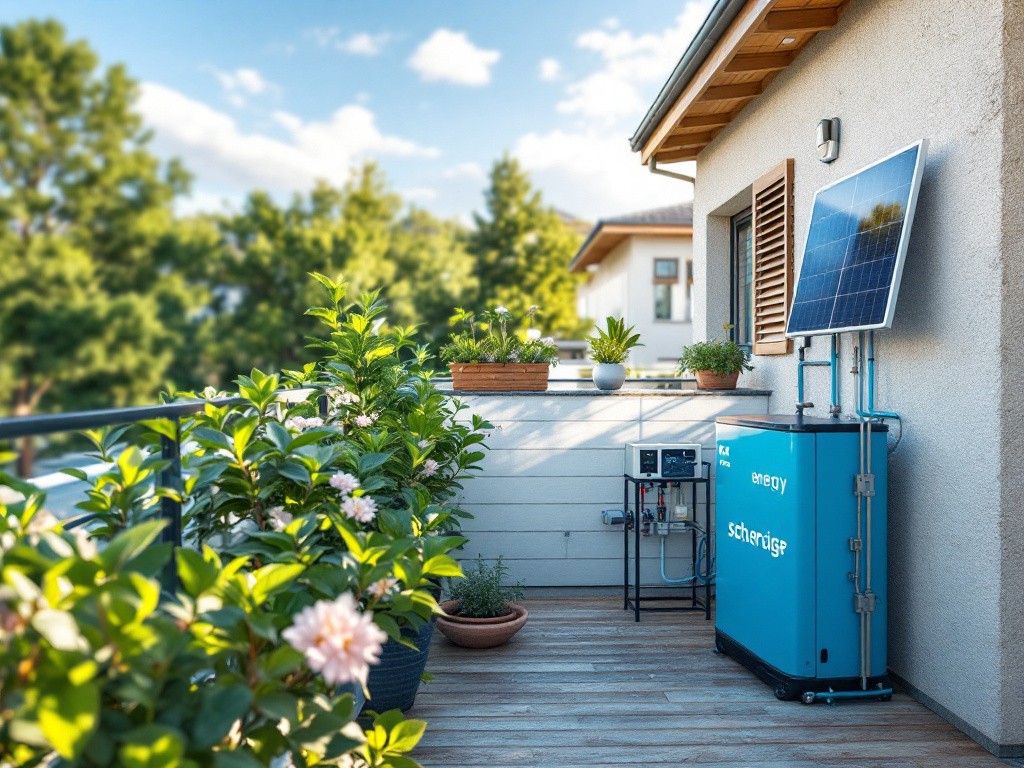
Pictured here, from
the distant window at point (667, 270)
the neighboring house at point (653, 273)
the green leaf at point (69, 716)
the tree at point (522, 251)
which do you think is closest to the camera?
the green leaf at point (69, 716)

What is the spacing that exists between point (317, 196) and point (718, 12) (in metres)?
31.9

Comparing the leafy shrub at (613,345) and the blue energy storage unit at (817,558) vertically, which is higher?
the leafy shrub at (613,345)

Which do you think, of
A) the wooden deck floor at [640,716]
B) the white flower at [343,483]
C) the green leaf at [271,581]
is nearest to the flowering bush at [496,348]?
the wooden deck floor at [640,716]

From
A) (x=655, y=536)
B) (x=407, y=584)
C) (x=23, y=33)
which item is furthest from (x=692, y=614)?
(x=23, y=33)

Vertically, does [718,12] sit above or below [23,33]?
below

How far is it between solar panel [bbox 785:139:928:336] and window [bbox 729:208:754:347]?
1.87 m

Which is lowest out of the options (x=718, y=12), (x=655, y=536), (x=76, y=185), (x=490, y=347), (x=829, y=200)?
(x=655, y=536)

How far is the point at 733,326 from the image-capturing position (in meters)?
5.61

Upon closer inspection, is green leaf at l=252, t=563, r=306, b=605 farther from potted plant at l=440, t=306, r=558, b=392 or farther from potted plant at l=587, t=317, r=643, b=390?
potted plant at l=587, t=317, r=643, b=390

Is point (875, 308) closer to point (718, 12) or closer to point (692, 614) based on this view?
point (718, 12)

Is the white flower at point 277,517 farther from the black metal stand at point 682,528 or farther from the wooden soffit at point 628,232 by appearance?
the wooden soffit at point 628,232

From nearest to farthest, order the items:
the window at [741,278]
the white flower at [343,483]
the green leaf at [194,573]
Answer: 1. the green leaf at [194,573]
2. the white flower at [343,483]
3. the window at [741,278]

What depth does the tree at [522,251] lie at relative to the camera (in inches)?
1242

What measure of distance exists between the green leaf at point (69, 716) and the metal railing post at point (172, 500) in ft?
3.43
